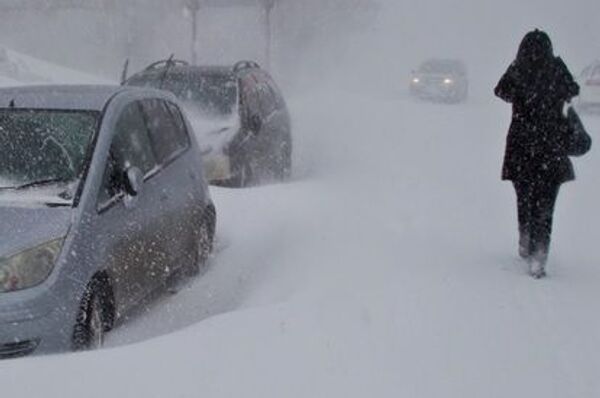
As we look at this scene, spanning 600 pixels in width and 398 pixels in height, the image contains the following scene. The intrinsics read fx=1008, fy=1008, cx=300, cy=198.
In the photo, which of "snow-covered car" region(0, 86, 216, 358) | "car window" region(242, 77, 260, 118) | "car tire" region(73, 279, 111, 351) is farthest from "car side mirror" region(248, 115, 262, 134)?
"car tire" region(73, 279, 111, 351)

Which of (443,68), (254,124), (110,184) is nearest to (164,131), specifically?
(110,184)

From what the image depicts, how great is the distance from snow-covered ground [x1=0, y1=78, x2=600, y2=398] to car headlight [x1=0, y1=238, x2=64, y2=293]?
73 centimetres

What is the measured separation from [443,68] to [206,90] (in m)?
24.9

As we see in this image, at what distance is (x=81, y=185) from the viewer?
5.91 meters

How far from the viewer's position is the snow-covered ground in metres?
4.54

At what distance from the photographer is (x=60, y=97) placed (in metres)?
6.82

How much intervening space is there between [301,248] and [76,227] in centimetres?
308

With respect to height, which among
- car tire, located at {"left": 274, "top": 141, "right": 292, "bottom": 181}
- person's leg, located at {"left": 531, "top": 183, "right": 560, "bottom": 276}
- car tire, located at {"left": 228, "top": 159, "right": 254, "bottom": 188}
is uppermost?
person's leg, located at {"left": 531, "top": 183, "right": 560, "bottom": 276}

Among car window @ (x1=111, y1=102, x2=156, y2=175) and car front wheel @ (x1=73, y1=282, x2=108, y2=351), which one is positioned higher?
car window @ (x1=111, y1=102, x2=156, y2=175)

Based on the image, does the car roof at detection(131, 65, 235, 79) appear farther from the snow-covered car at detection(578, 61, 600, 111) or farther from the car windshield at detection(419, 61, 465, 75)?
the car windshield at detection(419, 61, 465, 75)

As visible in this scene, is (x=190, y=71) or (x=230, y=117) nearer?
(x=230, y=117)

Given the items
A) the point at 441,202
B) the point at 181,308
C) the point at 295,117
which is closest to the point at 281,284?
the point at 181,308

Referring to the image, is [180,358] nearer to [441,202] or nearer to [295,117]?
[441,202]

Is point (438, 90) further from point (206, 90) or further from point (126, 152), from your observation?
point (126, 152)
